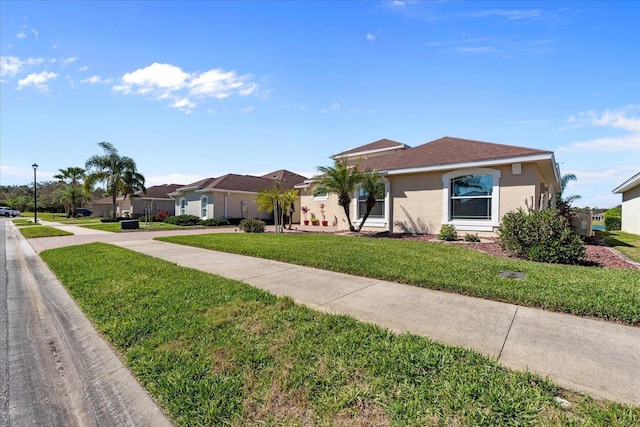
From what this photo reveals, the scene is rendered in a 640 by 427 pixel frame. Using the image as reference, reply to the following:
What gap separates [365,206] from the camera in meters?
16.7

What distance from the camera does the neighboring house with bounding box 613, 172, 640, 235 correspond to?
18.5m

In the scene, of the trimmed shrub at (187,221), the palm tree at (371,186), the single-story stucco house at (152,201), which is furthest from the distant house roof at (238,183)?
the palm tree at (371,186)

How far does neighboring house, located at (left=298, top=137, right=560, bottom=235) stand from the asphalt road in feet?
42.4

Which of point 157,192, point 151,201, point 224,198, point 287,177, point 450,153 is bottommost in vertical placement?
point 151,201

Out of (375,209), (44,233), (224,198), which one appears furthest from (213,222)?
(375,209)

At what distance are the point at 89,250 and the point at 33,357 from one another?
8.71m

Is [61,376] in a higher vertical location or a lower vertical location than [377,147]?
lower

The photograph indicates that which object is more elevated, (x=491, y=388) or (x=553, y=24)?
(x=553, y=24)

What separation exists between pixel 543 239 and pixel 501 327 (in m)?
5.59

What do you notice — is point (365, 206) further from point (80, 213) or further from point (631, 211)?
point (80, 213)

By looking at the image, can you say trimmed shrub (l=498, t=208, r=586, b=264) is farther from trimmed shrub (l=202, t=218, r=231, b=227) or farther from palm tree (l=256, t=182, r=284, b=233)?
trimmed shrub (l=202, t=218, r=231, b=227)

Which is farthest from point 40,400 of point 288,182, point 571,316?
point 288,182

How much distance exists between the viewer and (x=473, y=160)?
12.5 meters

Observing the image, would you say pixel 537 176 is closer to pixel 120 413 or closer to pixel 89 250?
pixel 120 413
